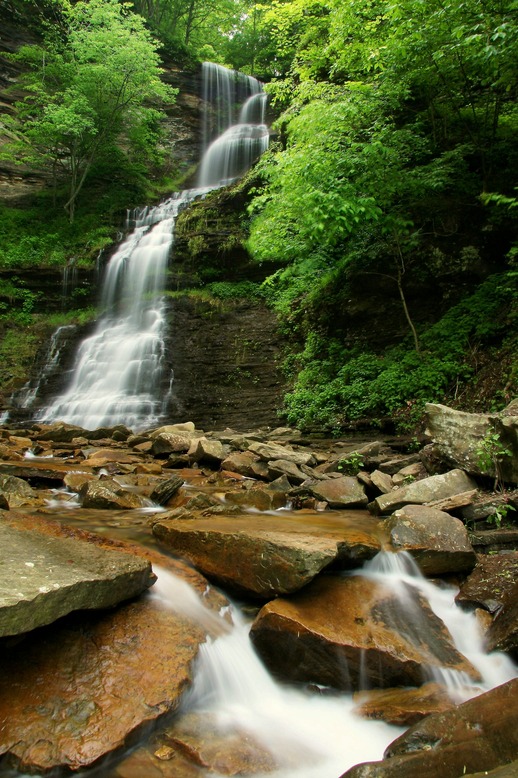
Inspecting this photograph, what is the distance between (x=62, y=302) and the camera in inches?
709

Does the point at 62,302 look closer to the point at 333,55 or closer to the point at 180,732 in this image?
the point at 333,55

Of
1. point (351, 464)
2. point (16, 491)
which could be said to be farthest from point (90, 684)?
point (351, 464)

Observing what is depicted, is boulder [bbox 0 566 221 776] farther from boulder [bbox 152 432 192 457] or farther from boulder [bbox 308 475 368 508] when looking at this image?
boulder [bbox 152 432 192 457]

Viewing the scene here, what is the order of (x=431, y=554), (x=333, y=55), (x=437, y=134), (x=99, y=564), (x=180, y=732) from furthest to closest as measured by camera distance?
(x=333, y=55) < (x=437, y=134) < (x=431, y=554) < (x=99, y=564) < (x=180, y=732)

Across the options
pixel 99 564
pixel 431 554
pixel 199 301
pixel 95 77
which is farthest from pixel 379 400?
pixel 95 77

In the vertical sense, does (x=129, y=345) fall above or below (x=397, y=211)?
below

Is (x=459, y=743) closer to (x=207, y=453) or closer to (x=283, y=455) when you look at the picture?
(x=283, y=455)

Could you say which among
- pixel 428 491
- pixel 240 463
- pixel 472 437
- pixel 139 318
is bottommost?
pixel 240 463

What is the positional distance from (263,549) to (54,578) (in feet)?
4.50

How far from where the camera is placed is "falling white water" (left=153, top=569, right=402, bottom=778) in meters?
2.29

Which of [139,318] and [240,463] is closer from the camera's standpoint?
[240,463]

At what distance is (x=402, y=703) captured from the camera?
2529 millimetres

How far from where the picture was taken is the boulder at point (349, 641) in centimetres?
270

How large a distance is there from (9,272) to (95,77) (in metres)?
9.01
